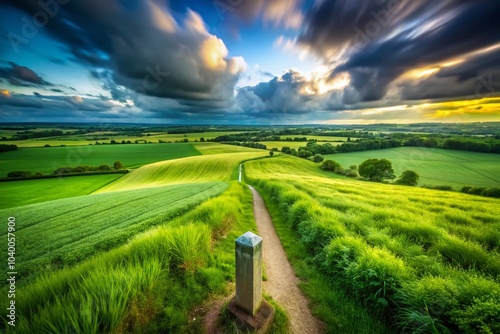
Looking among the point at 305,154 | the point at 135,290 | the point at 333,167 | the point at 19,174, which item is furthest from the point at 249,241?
the point at 305,154

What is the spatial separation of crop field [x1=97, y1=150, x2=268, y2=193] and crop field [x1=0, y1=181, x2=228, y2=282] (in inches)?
824

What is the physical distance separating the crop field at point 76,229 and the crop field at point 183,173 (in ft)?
68.7

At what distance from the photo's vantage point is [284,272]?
19.0ft

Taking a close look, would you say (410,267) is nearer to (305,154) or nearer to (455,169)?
(455,169)

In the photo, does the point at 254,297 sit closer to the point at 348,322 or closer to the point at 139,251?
the point at 348,322

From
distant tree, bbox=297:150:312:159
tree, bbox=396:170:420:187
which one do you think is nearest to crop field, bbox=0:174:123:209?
distant tree, bbox=297:150:312:159

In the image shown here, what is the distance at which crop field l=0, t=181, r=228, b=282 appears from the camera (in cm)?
679

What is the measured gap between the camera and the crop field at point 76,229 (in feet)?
22.3

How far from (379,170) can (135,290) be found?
50137 millimetres

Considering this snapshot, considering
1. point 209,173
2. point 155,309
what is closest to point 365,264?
point 155,309

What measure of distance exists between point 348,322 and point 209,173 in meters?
37.7

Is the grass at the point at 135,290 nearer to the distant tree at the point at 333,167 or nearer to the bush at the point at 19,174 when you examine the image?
the distant tree at the point at 333,167

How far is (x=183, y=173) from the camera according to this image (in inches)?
1581

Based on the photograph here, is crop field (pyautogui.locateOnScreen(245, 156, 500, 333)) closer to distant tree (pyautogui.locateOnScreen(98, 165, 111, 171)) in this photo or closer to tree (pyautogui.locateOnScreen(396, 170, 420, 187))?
tree (pyautogui.locateOnScreen(396, 170, 420, 187))
